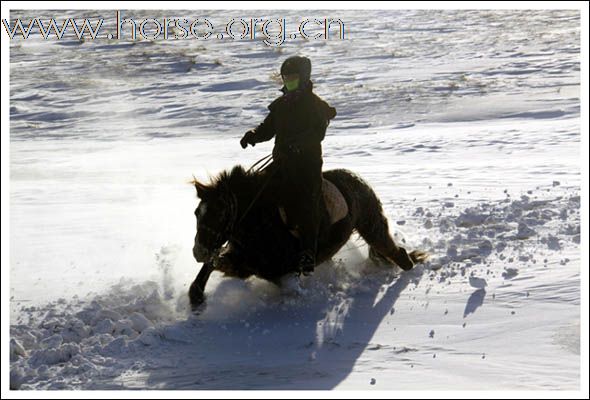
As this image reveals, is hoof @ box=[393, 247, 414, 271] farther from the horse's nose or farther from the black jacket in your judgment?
the horse's nose

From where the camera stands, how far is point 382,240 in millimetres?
6996

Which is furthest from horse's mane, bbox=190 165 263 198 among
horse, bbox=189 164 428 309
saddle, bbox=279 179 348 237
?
saddle, bbox=279 179 348 237

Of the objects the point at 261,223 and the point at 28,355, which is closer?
the point at 28,355

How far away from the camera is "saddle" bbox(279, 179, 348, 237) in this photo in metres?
6.42

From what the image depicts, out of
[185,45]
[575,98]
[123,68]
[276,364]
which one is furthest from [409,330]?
[185,45]

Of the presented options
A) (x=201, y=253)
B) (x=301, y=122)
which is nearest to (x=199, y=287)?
(x=201, y=253)

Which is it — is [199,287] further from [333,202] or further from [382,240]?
[382,240]

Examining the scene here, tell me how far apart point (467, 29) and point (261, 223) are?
19.5m

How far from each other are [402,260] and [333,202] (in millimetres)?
990

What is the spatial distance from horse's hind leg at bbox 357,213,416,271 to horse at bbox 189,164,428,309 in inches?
18.9

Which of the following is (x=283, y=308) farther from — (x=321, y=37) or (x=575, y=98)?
(x=321, y=37)

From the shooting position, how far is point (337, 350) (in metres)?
5.45

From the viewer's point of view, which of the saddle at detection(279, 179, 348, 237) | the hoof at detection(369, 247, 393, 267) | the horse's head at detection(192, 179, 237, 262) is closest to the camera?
the horse's head at detection(192, 179, 237, 262)

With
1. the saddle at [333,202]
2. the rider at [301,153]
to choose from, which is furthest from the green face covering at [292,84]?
the saddle at [333,202]
